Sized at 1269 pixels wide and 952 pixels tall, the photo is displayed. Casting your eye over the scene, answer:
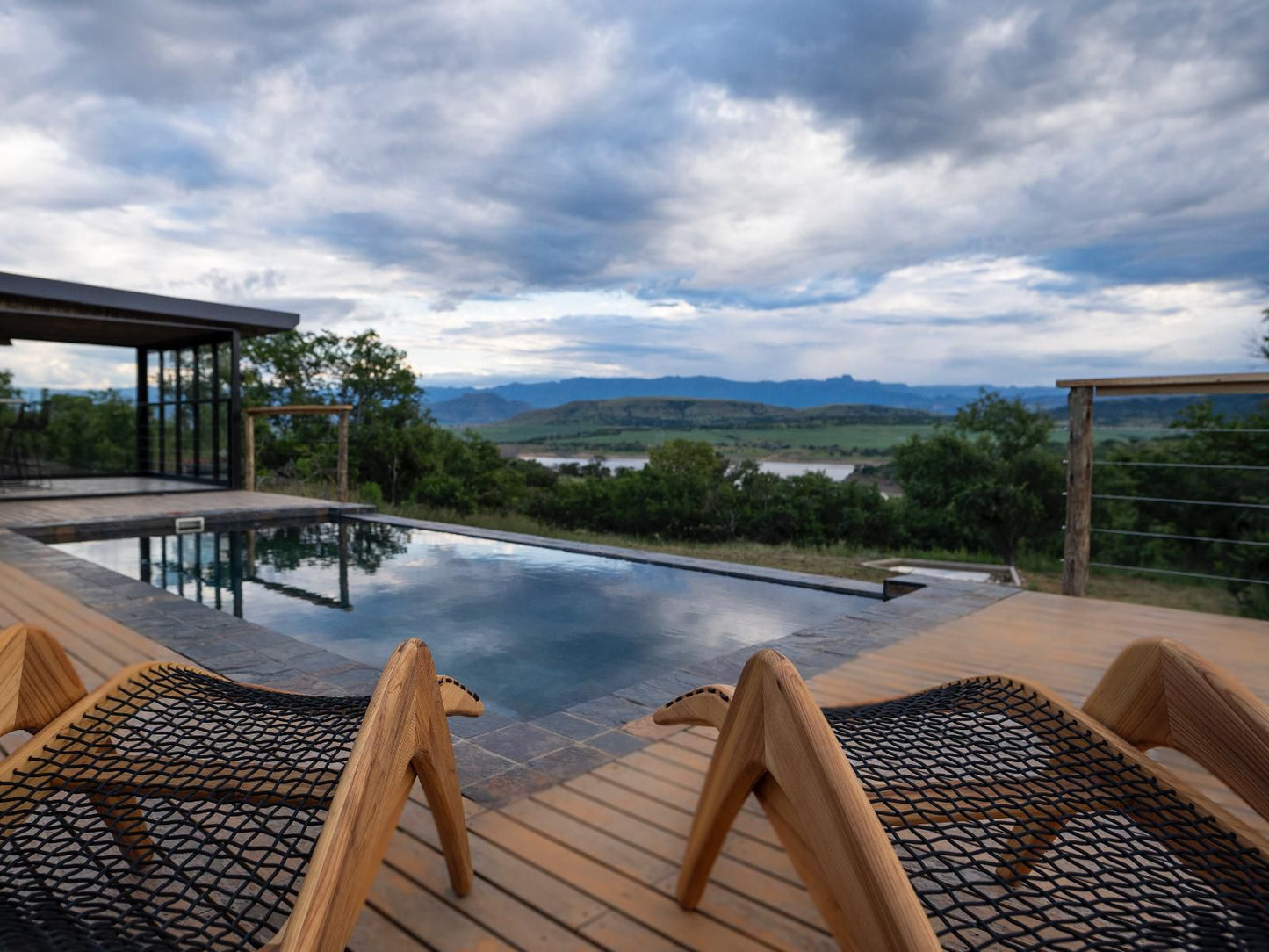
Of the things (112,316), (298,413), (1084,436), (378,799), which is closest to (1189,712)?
(378,799)

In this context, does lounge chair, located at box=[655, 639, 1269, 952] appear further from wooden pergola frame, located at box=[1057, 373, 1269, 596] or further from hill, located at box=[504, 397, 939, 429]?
hill, located at box=[504, 397, 939, 429]

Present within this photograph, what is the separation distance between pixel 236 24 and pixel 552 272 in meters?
11.2

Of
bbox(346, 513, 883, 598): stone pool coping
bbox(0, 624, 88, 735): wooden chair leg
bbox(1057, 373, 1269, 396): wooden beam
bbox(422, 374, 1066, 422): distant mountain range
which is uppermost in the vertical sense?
bbox(422, 374, 1066, 422): distant mountain range

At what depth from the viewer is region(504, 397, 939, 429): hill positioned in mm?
38281

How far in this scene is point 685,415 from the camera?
4203 centimetres

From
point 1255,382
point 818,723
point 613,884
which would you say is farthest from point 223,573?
point 1255,382

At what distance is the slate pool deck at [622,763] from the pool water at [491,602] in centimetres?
84

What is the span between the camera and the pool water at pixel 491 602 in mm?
4492

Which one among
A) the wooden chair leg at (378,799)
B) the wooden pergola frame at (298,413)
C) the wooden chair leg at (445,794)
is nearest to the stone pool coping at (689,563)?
the wooden pergola frame at (298,413)

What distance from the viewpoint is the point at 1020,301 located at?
1861 cm

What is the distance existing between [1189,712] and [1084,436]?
12.4 feet

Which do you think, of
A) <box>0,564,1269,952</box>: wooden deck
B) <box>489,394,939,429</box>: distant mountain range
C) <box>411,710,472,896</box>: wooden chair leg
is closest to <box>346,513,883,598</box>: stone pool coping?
<box>0,564,1269,952</box>: wooden deck

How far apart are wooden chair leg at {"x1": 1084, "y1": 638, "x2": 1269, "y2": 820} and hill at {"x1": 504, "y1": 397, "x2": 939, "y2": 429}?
34.7m

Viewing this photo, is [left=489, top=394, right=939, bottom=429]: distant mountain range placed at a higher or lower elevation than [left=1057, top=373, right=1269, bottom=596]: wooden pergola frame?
higher
